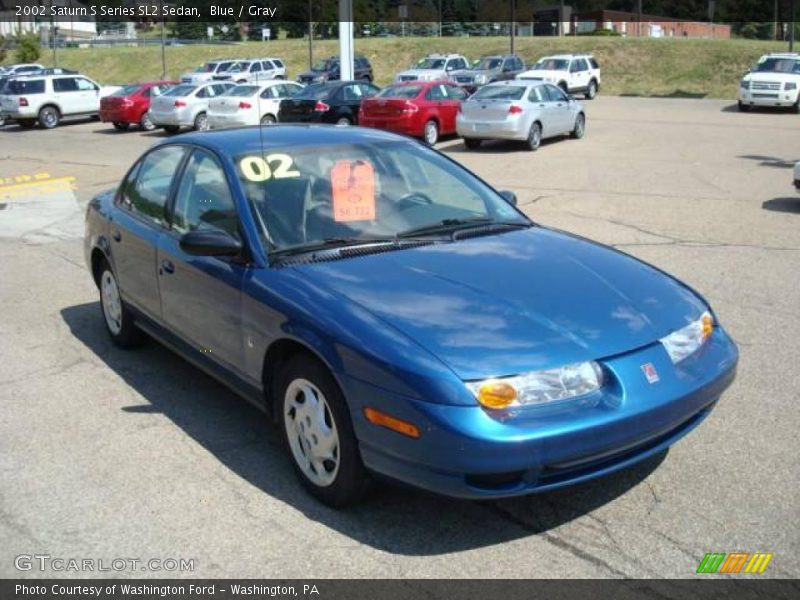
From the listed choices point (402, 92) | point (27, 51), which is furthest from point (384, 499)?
point (27, 51)

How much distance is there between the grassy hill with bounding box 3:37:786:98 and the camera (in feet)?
132

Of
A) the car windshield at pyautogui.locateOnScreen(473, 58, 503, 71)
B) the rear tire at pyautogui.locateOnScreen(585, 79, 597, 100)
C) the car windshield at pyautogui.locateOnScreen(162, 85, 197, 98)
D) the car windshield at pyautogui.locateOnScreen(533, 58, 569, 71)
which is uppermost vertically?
the car windshield at pyautogui.locateOnScreen(473, 58, 503, 71)

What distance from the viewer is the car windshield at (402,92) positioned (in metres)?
21.4

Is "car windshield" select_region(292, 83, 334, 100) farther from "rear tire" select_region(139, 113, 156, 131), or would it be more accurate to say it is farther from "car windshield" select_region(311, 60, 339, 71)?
"car windshield" select_region(311, 60, 339, 71)

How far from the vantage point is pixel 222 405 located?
5.16m

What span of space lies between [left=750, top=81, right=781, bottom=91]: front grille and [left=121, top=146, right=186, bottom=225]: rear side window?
25.7 meters

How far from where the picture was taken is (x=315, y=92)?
23.7m

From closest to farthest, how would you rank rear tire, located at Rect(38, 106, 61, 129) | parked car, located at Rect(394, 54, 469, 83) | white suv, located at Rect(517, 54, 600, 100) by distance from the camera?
rear tire, located at Rect(38, 106, 61, 129)
white suv, located at Rect(517, 54, 600, 100)
parked car, located at Rect(394, 54, 469, 83)

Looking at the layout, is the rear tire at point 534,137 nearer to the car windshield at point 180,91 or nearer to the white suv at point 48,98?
the car windshield at point 180,91

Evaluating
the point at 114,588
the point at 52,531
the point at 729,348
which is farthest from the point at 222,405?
the point at 729,348

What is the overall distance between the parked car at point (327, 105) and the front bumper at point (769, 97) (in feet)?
41.4

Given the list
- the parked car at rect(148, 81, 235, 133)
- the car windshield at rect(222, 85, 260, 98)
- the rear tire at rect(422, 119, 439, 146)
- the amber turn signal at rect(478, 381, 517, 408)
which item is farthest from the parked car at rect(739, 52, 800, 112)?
the amber turn signal at rect(478, 381, 517, 408)

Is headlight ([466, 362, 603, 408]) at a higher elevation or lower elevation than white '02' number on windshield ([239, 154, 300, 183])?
lower

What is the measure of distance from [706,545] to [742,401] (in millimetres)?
1704
